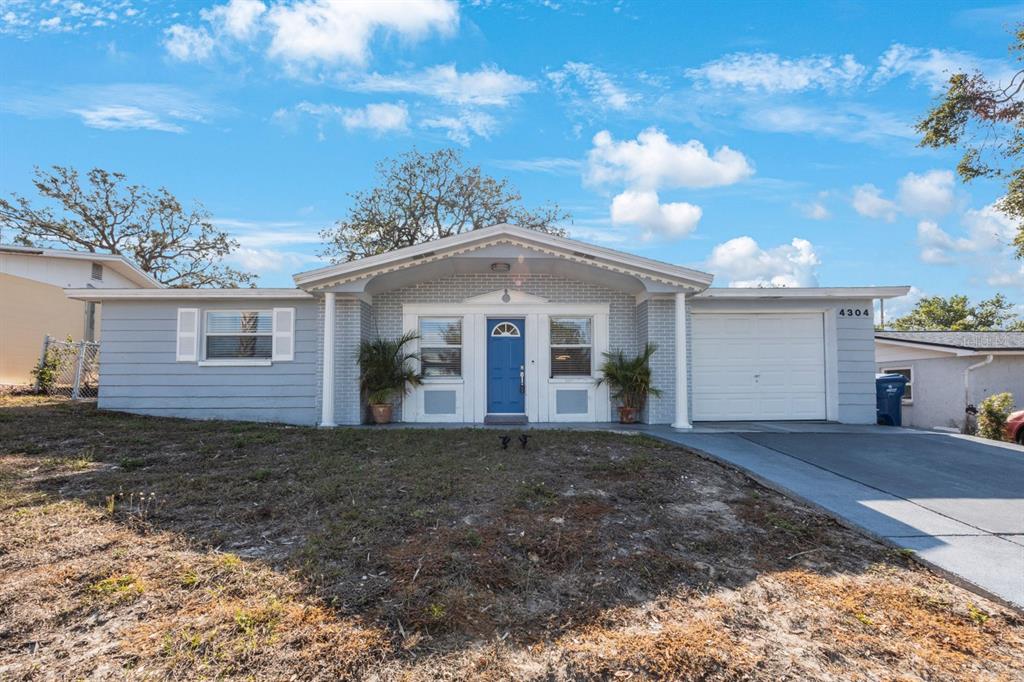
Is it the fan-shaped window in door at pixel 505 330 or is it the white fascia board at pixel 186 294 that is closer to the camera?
the white fascia board at pixel 186 294

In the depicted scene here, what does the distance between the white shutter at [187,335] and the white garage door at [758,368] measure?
10361 millimetres

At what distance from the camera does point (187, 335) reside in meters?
10.4

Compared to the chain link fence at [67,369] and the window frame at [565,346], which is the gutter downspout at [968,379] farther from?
the chain link fence at [67,369]

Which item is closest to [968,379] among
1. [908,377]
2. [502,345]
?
[908,377]

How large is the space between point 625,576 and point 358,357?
7.56 metres

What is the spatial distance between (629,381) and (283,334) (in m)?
7.07

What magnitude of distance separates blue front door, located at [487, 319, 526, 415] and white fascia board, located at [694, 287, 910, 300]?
12.4 feet

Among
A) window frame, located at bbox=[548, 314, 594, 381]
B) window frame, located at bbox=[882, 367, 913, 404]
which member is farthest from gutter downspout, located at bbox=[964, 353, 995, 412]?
window frame, located at bbox=[548, 314, 594, 381]

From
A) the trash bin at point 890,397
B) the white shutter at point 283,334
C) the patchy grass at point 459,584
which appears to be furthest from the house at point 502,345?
the patchy grass at point 459,584

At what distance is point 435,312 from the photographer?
34.7 ft

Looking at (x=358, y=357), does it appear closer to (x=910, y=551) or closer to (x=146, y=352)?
(x=146, y=352)

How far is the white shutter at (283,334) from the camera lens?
1035 centimetres

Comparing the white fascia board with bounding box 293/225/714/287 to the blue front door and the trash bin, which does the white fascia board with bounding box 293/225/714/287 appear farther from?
the trash bin

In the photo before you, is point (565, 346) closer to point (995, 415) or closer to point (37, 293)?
point (995, 415)
